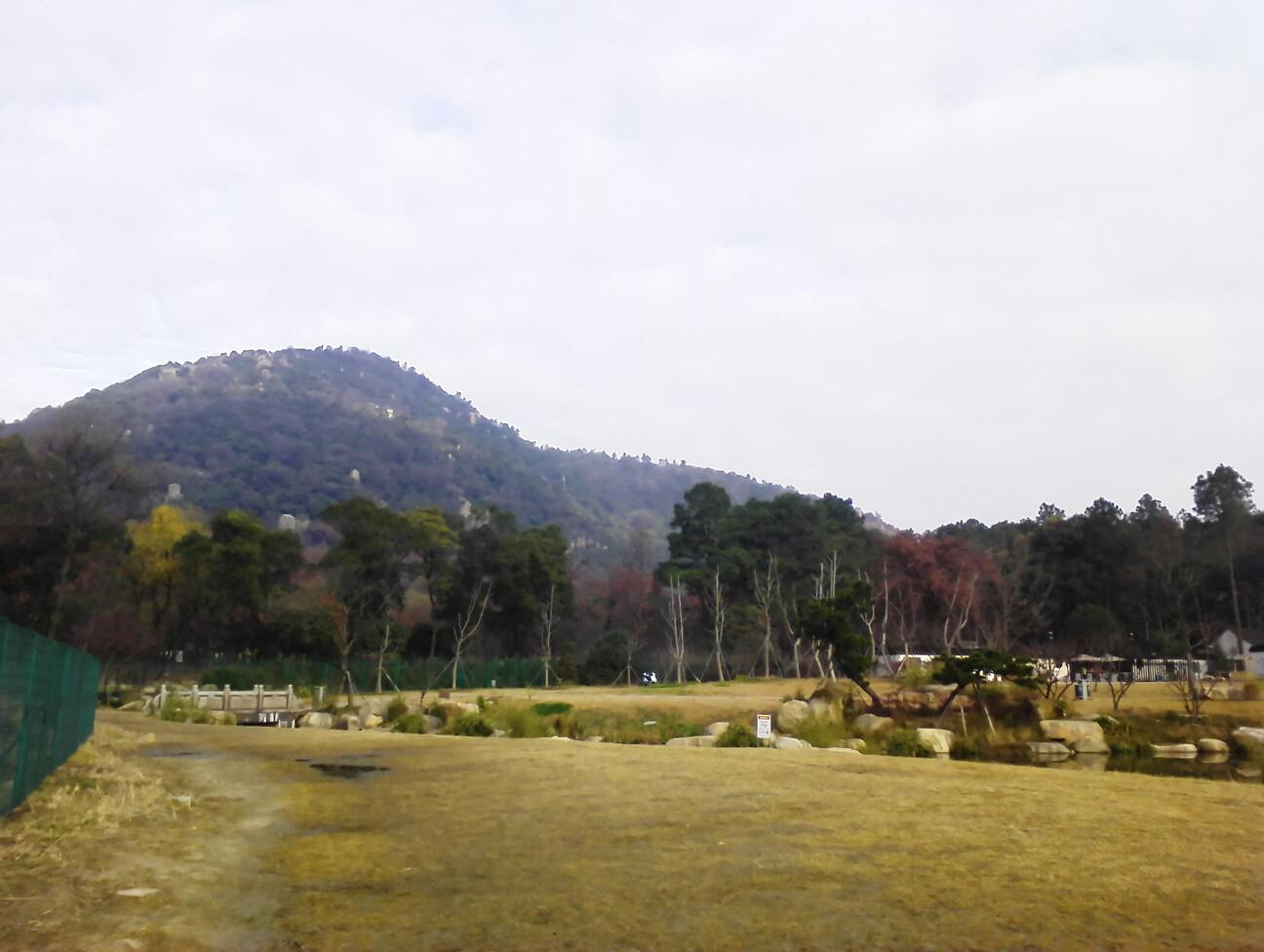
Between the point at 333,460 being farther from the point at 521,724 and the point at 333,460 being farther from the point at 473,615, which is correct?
the point at 521,724

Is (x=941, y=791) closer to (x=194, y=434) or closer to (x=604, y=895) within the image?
(x=604, y=895)

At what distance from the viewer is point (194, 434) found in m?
120

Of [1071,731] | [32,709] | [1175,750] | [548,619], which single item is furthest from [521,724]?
[548,619]

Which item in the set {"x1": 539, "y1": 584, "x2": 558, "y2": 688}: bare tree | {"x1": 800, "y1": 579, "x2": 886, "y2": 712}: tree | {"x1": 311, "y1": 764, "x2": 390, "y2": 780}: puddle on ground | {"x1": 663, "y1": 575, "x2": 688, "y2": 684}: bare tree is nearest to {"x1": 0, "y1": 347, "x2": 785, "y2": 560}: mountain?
{"x1": 539, "y1": 584, "x2": 558, "y2": 688}: bare tree

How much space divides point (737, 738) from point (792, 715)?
532 cm

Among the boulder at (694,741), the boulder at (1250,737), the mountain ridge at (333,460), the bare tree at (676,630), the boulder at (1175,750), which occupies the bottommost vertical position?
the boulder at (1175,750)

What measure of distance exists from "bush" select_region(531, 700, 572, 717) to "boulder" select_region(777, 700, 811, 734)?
5906mm

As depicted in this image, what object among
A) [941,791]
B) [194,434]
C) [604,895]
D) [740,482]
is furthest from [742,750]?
[740,482]

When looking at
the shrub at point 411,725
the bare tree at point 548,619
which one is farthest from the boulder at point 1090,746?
the bare tree at point 548,619

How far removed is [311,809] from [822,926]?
583cm

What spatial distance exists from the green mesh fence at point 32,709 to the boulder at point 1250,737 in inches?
812

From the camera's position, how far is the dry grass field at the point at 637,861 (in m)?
4.79

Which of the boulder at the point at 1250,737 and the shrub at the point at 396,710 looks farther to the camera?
the shrub at the point at 396,710

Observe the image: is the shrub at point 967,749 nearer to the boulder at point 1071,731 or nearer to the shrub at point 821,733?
the shrub at point 821,733
